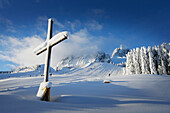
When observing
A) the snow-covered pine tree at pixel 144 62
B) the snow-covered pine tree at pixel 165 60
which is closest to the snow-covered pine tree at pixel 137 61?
the snow-covered pine tree at pixel 144 62

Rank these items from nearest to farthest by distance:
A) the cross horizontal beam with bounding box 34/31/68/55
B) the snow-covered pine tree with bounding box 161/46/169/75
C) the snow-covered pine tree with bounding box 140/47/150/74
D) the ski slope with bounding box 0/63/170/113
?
the ski slope with bounding box 0/63/170/113
the cross horizontal beam with bounding box 34/31/68/55
the snow-covered pine tree with bounding box 161/46/169/75
the snow-covered pine tree with bounding box 140/47/150/74

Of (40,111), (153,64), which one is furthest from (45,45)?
(153,64)

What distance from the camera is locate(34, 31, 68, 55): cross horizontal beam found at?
11.9 feet

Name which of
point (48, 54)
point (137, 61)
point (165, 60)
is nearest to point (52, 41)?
point (48, 54)

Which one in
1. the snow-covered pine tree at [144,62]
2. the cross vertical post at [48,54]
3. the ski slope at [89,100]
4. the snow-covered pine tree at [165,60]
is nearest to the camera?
the ski slope at [89,100]

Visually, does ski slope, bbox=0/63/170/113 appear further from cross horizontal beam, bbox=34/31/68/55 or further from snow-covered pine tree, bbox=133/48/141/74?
snow-covered pine tree, bbox=133/48/141/74

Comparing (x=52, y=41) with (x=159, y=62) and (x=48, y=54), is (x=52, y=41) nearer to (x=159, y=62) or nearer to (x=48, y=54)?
(x=48, y=54)

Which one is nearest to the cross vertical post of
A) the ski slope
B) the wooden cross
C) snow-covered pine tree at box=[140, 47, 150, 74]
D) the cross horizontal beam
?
the wooden cross

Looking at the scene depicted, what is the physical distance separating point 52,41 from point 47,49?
51cm

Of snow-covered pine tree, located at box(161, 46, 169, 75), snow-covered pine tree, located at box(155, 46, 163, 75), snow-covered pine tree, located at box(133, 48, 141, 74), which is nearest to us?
snow-covered pine tree, located at box(161, 46, 169, 75)

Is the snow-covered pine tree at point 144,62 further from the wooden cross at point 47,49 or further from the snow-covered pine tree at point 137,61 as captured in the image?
the wooden cross at point 47,49

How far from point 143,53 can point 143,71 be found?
687 cm

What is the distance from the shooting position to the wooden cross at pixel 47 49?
3655 millimetres

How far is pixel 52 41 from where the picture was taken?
4281 millimetres
